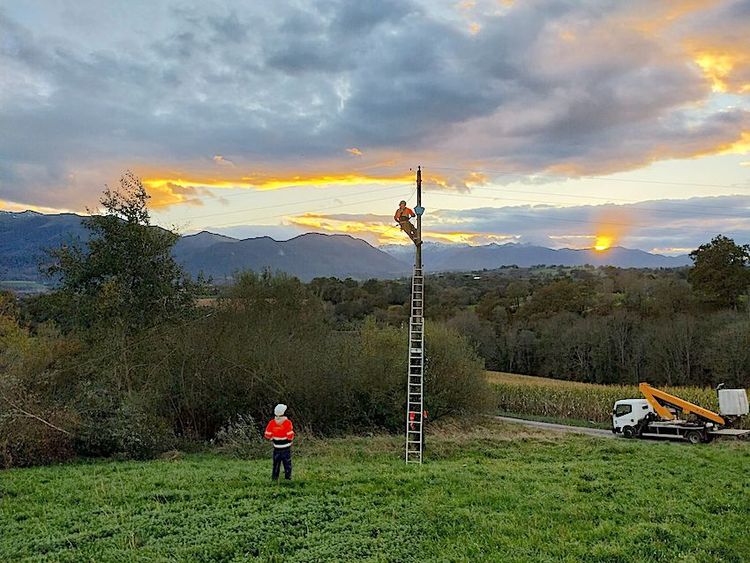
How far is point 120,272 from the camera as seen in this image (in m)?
25.0

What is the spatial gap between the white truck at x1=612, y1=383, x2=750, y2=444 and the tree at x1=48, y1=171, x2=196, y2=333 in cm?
2173

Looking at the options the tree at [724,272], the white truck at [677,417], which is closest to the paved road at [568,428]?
the white truck at [677,417]

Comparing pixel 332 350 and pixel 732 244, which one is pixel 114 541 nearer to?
pixel 332 350

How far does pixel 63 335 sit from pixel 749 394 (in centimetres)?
4145

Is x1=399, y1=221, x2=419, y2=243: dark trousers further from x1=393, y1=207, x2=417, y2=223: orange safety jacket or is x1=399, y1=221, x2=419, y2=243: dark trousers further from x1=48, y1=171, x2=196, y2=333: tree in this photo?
x1=48, y1=171, x2=196, y2=333: tree

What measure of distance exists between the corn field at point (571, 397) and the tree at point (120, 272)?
91.1ft

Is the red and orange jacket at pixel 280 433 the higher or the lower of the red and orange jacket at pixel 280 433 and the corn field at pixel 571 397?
the higher

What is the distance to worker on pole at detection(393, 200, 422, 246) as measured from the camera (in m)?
18.3

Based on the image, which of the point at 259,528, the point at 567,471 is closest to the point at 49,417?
the point at 259,528

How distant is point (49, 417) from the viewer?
1820cm

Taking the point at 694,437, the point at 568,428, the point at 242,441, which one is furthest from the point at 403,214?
the point at 568,428

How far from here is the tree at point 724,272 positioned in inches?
2215

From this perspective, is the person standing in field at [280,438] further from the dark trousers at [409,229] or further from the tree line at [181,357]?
the tree line at [181,357]

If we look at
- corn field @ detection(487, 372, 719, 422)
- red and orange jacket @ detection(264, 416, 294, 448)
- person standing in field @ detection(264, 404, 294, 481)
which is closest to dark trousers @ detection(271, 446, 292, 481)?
person standing in field @ detection(264, 404, 294, 481)
